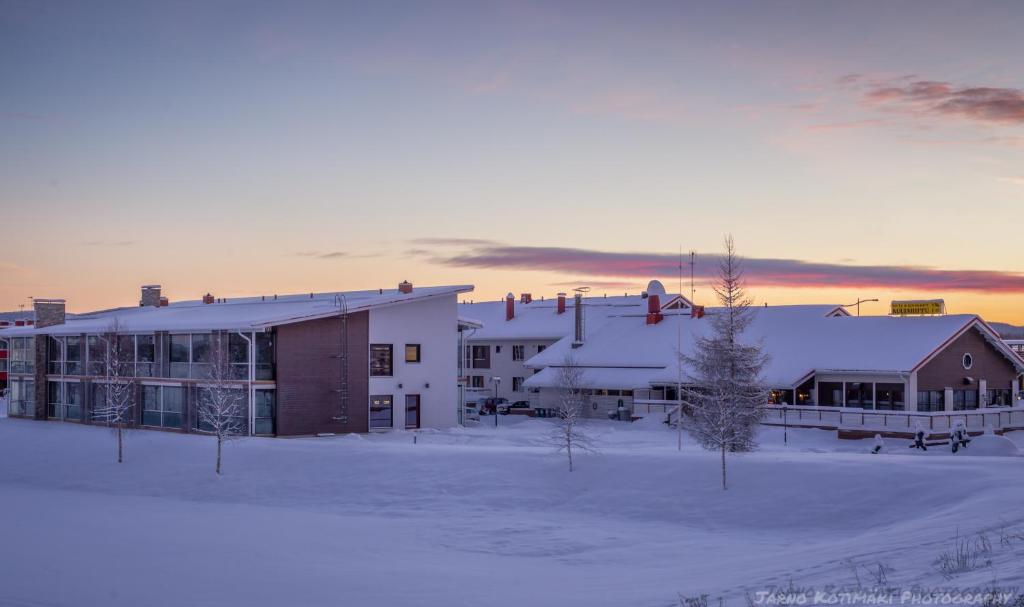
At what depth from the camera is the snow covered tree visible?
32.1 metres

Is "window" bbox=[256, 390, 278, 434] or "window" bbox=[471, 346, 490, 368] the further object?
"window" bbox=[471, 346, 490, 368]

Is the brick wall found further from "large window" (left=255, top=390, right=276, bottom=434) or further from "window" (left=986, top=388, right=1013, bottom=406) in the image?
"window" (left=986, top=388, right=1013, bottom=406)

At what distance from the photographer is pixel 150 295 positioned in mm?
75000

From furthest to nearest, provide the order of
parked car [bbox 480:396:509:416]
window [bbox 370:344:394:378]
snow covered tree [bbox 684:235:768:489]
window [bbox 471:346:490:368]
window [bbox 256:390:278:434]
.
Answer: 1. window [bbox 471:346:490:368]
2. parked car [bbox 480:396:509:416]
3. window [bbox 370:344:394:378]
4. window [bbox 256:390:278:434]
5. snow covered tree [bbox 684:235:768:489]

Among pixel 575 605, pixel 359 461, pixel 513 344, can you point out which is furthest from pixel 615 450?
pixel 513 344

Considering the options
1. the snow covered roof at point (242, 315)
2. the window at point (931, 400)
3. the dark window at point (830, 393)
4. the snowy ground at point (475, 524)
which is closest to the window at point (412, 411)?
the snow covered roof at point (242, 315)

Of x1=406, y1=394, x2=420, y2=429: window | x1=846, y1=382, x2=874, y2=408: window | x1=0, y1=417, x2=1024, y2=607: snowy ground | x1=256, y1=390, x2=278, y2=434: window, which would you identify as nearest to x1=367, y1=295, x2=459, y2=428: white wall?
x1=406, y1=394, x2=420, y2=429: window

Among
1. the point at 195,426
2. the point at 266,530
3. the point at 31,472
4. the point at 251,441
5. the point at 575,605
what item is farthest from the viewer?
the point at 195,426

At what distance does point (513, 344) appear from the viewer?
79.6m

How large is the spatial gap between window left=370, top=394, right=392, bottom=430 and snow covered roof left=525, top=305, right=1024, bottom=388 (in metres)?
15.6

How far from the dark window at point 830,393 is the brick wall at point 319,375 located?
26666 mm

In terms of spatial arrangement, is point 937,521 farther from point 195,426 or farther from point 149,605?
point 195,426

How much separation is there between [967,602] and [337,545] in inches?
651

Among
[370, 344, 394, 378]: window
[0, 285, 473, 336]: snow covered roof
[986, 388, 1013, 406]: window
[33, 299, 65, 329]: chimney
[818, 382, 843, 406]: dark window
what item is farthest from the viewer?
[33, 299, 65, 329]: chimney
